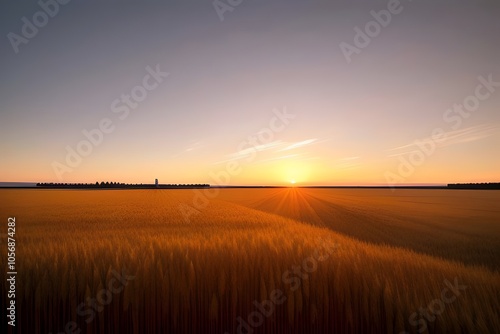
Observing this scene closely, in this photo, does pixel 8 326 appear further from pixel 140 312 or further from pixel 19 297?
pixel 140 312

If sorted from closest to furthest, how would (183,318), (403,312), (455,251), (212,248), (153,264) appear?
1. (403,312)
2. (183,318)
3. (153,264)
4. (212,248)
5. (455,251)

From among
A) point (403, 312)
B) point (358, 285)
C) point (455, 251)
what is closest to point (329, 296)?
point (358, 285)

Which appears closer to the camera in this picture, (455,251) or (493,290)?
(493,290)

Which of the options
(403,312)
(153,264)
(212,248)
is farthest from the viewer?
(212,248)

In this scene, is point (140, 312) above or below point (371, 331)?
above

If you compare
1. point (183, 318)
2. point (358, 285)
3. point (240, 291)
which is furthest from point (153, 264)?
point (358, 285)

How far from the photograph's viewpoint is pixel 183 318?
3172 mm

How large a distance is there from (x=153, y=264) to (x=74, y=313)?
0.94 metres

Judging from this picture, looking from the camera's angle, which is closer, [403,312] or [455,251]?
[403,312]

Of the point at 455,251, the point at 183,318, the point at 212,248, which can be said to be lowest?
the point at 455,251

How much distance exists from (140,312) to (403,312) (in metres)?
2.85

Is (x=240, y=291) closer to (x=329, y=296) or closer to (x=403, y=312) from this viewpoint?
(x=329, y=296)

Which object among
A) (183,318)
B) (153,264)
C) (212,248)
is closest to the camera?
(183,318)

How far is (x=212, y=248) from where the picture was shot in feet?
14.6
